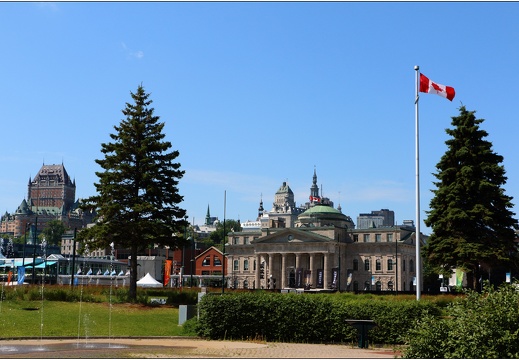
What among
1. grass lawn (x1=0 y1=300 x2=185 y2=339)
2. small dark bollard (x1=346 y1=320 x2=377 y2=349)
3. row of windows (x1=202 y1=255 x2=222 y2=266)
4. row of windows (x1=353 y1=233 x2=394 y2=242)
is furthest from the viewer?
row of windows (x1=202 y1=255 x2=222 y2=266)

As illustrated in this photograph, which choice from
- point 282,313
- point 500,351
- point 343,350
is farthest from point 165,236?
point 500,351

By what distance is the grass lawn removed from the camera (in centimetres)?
2938

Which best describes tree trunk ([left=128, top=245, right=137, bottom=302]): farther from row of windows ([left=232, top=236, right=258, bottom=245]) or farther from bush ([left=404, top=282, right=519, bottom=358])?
row of windows ([left=232, top=236, right=258, bottom=245])

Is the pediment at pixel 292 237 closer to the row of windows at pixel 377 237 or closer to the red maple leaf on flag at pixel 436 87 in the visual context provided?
the row of windows at pixel 377 237

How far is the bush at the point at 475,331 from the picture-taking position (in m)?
15.8

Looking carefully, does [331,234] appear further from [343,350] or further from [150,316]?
[343,350]

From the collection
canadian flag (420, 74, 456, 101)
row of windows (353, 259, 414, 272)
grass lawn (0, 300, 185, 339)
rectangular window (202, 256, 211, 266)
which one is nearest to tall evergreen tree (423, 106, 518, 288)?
canadian flag (420, 74, 456, 101)

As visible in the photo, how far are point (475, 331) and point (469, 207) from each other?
37.8m

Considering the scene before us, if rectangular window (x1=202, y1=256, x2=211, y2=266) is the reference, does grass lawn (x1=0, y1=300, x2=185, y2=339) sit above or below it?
below

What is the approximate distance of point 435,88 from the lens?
114 feet

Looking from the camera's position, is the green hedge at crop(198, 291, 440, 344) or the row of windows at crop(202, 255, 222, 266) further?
the row of windows at crop(202, 255, 222, 266)

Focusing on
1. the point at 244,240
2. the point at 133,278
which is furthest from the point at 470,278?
the point at 244,240

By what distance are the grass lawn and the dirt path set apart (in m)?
2.53

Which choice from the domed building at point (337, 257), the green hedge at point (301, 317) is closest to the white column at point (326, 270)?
the domed building at point (337, 257)
